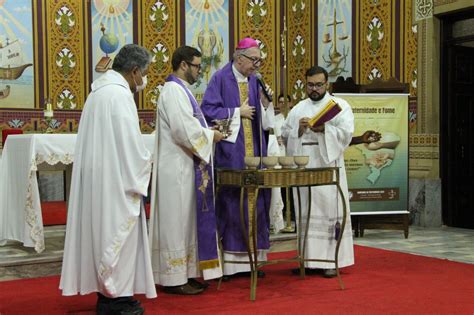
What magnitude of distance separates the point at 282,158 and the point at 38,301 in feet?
6.41

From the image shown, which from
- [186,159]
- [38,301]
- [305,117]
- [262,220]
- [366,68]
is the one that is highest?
[366,68]

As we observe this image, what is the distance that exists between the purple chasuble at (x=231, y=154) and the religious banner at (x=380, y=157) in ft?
8.49

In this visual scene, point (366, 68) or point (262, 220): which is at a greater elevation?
point (366, 68)

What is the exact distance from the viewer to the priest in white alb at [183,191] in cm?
456

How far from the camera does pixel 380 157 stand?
768 centimetres

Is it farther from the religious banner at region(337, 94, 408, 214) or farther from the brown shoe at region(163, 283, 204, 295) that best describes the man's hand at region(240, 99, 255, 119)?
the religious banner at region(337, 94, 408, 214)

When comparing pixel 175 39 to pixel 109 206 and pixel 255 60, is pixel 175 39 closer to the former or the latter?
pixel 255 60

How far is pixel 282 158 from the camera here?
4.71 m

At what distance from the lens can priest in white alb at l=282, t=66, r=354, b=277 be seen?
17.2ft

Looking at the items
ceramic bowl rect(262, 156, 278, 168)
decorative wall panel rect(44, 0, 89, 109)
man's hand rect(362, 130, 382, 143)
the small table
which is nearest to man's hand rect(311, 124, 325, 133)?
the small table

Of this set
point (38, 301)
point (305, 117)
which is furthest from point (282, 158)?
point (38, 301)

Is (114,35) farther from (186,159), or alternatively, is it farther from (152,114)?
(186,159)

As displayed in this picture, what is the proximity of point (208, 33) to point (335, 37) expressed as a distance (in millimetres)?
2004

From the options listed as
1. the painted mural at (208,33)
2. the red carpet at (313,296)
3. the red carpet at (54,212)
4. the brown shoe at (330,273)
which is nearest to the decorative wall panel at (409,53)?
the painted mural at (208,33)
